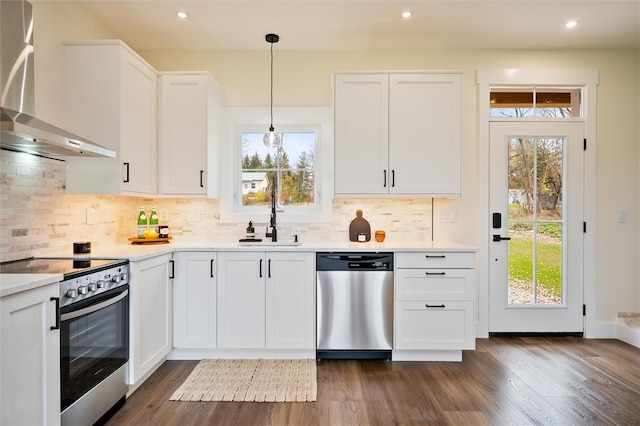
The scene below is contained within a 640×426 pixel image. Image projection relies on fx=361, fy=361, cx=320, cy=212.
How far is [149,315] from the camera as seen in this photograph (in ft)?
8.20

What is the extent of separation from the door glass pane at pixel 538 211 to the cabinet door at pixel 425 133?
30.3 inches

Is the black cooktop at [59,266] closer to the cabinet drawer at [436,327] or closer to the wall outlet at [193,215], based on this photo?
the wall outlet at [193,215]

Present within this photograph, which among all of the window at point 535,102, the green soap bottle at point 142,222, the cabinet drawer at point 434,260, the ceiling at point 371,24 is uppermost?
the ceiling at point 371,24

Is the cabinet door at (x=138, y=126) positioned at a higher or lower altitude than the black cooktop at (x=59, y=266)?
higher

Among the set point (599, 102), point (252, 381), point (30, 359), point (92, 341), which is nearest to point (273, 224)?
point (252, 381)

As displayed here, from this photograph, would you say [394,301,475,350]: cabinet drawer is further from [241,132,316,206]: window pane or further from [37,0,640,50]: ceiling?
[37,0,640,50]: ceiling

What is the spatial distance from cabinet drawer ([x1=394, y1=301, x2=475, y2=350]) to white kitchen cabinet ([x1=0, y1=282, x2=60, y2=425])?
85.7 inches

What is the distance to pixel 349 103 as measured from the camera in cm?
311

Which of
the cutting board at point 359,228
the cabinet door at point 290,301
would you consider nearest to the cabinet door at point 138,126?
the cabinet door at point 290,301

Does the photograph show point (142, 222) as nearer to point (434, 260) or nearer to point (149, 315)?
point (149, 315)

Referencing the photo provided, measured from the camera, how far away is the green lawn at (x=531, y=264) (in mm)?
3426

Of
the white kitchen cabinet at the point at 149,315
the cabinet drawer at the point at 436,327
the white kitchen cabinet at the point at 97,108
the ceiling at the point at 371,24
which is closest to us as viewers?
the white kitchen cabinet at the point at 149,315

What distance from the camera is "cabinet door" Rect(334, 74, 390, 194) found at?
3.11 m

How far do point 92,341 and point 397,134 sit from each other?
2.61 meters
